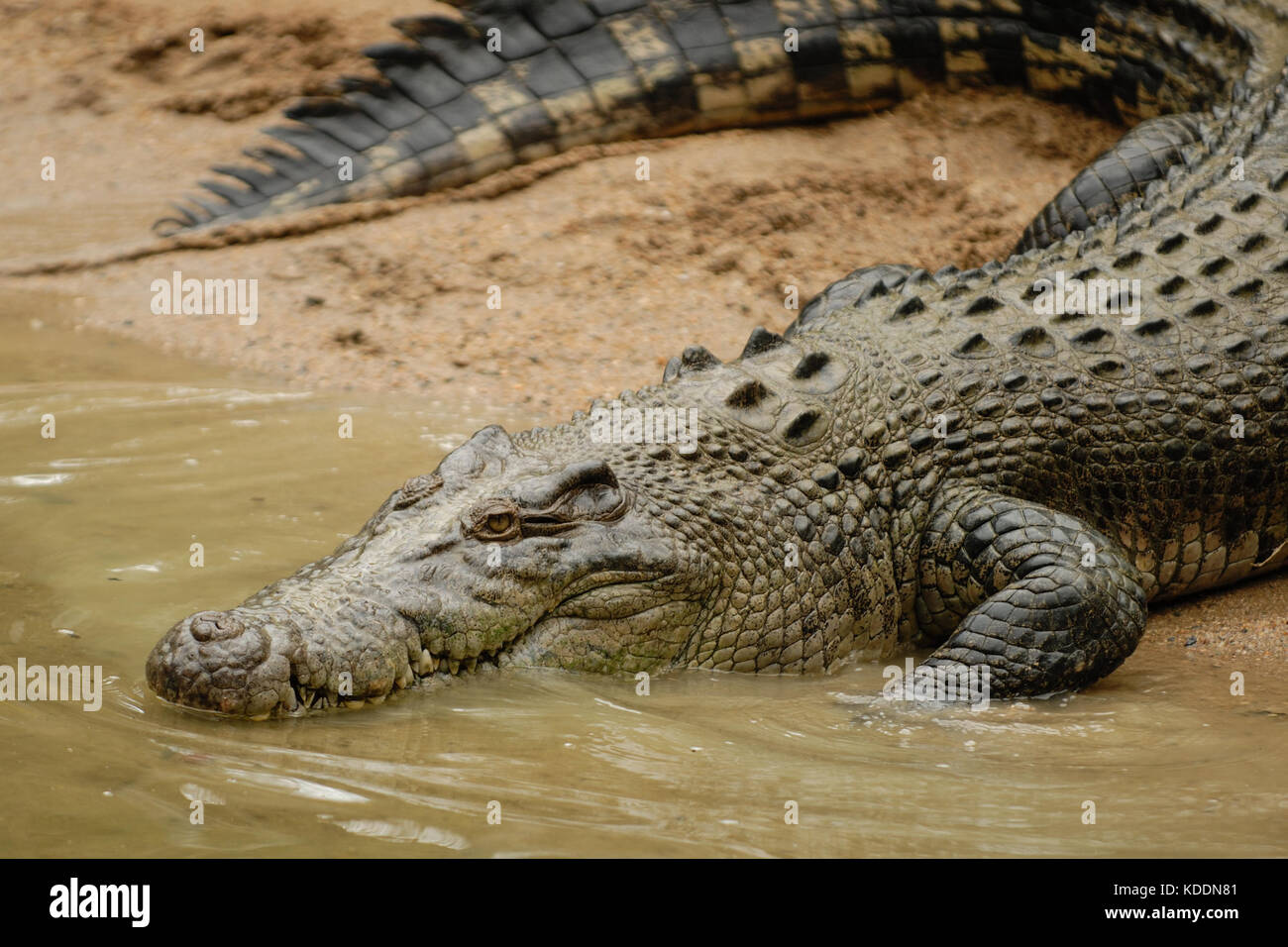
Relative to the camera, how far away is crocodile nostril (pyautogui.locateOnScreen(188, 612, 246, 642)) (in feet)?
10.2

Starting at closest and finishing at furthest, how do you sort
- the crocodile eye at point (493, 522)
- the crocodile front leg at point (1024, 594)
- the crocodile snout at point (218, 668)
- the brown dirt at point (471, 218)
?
the crocodile snout at point (218, 668) < the crocodile eye at point (493, 522) < the crocodile front leg at point (1024, 594) < the brown dirt at point (471, 218)

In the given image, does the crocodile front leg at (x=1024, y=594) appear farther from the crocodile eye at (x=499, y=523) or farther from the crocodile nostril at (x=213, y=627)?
the crocodile nostril at (x=213, y=627)

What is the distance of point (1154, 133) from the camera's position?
6.47m

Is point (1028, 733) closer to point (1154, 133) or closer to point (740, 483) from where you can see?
point (740, 483)

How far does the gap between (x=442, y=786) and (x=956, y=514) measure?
2.08 meters

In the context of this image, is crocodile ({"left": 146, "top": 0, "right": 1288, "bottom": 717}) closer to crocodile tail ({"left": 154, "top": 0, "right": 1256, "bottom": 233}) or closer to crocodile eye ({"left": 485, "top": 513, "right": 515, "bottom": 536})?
crocodile eye ({"left": 485, "top": 513, "right": 515, "bottom": 536})

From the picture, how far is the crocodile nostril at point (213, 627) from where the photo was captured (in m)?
3.09

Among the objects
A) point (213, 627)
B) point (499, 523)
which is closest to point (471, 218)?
point (499, 523)

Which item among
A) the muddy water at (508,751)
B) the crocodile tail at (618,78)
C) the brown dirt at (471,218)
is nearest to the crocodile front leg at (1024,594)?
the muddy water at (508,751)

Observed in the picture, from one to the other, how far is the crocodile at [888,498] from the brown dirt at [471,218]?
141 cm

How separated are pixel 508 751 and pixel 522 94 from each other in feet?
17.1

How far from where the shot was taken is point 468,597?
11.7 feet

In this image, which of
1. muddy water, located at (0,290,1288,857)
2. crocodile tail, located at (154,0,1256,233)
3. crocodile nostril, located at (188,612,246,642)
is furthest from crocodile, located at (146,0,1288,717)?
crocodile tail, located at (154,0,1256,233)

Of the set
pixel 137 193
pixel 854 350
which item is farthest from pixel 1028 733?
pixel 137 193
